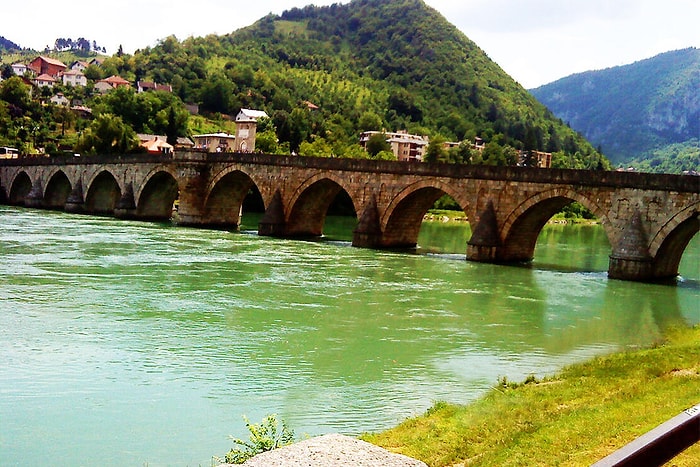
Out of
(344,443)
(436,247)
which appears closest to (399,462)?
(344,443)

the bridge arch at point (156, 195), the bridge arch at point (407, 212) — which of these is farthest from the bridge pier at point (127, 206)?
the bridge arch at point (407, 212)

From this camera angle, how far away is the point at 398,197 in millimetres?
39469

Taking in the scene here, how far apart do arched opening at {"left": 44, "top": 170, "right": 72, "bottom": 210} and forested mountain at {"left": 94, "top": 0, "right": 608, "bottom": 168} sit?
35412 millimetres

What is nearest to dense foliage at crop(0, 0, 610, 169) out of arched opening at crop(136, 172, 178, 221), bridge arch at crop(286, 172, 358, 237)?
arched opening at crop(136, 172, 178, 221)

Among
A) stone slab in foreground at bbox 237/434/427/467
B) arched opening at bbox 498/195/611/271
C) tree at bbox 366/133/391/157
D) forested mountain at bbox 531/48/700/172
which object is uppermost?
tree at bbox 366/133/391/157

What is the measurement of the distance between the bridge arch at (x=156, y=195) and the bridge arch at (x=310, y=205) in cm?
1172

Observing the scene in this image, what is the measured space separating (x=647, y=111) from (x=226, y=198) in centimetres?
3233

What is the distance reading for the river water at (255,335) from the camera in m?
11.4

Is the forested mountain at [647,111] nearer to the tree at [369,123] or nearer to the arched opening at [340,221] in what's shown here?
the arched opening at [340,221]

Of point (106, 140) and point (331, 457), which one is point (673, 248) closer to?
point (331, 457)

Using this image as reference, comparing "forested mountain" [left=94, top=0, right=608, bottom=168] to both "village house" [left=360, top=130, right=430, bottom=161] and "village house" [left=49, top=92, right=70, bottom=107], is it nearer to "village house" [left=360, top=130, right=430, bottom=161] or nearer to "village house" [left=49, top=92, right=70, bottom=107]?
"village house" [left=360, top=130, right=430, bottom=161]

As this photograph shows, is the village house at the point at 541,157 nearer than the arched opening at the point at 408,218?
No

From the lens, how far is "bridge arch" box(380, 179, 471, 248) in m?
39.1

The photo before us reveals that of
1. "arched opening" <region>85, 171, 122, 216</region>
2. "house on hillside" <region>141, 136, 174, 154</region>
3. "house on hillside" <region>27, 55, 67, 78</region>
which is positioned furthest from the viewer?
"house on hillside" <region>27, 55, 67, 78</region>
